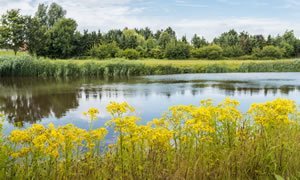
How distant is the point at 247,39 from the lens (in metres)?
58.8

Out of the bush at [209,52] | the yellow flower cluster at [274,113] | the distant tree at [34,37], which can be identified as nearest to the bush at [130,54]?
the bush at [209,52]

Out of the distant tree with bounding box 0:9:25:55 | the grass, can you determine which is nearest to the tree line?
the distant tree with bounding box 0:9:25:55

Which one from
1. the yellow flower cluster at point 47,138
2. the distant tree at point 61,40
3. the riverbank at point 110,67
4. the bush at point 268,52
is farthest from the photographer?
the distant tree at point 61,40

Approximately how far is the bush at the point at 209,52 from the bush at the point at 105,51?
46.5 feet

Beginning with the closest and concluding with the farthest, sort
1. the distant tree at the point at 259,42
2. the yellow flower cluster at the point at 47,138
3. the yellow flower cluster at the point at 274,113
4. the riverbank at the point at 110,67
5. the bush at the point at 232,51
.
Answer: the yellow flower cluster at the point at 47,138, the yellow flower cluster at the point at 274,113, the riverbank at the point at 110,67, the bush at the point at 232,51, the distant tree at the point at 259,42

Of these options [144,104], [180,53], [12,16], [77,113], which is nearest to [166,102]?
[144,104]

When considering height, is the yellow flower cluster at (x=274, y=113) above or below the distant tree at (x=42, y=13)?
below

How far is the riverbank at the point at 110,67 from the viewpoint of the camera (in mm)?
33875

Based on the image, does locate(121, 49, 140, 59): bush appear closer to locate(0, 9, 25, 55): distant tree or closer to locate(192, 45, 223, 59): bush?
locate(192, 45, 223, 59): bush

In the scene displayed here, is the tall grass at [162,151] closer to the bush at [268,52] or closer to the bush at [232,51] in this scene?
the bush at [268,52]

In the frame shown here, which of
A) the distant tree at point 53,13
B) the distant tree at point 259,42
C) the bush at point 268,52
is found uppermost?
the distant tree at point 53,13

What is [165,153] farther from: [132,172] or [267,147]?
[267,147]

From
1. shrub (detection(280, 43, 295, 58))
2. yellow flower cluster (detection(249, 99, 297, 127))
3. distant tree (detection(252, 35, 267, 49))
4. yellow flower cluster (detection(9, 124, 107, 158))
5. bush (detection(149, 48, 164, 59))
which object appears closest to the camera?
yellow flower cluster (detection(9, 124, 107, 158))

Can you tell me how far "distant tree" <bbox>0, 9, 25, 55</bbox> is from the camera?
50.6 meters
